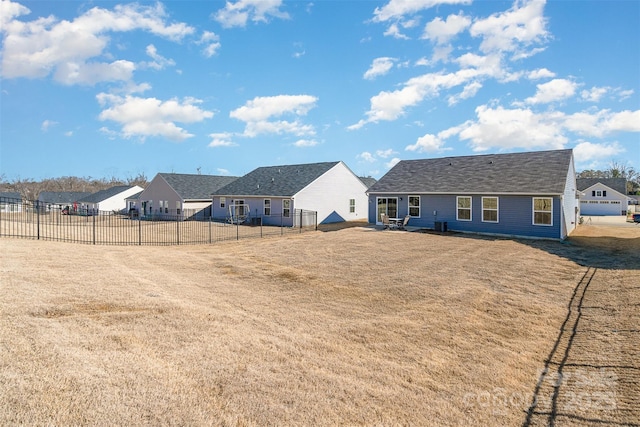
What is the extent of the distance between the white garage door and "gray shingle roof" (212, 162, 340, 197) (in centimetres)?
3610

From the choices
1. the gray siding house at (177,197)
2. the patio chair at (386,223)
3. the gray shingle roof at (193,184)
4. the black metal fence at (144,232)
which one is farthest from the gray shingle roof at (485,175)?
the gray shingle roof at (193,184)

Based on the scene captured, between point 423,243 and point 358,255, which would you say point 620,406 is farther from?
point 423,243

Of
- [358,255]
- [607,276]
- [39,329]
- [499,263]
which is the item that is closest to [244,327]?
[39,329]

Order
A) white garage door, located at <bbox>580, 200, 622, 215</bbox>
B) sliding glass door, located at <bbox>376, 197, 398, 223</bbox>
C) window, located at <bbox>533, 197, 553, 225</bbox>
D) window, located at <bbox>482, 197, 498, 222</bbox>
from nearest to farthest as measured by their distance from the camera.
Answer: window, located at <bbox>533, 197, 553, 225</bbox>, window, located at <bbox>482, 197, 498, 222</bbox>, sliding glass door, located at <bbox>376, 197, 398, 223</bbox>, white garage door, located at <bbox>580, 200, 622, 215</bbox>

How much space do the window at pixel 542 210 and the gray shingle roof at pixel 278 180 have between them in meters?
17.9

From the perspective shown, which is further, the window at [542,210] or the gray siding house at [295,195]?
the gray siding house at [295,195]

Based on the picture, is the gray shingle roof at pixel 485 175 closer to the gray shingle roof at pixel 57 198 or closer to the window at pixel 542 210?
the window at pixel 542 210

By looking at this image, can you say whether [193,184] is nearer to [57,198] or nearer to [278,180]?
[278,180]

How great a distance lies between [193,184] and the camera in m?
44.0

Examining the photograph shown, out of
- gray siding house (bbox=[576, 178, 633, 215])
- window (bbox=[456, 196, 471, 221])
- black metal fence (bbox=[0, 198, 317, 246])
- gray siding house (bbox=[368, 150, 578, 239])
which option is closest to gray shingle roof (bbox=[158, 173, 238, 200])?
black metal fence (bbox=[0, 198, 317, 246])

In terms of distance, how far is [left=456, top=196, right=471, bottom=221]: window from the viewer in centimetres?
2406

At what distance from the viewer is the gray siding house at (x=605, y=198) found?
46.6m

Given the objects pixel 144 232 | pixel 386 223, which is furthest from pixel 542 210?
pixel 144 232

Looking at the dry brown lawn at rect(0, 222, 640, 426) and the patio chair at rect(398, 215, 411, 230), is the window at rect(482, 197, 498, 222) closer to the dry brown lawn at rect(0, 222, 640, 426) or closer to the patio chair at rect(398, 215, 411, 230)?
the patio chair at rect(398, 215, 411, 230)
